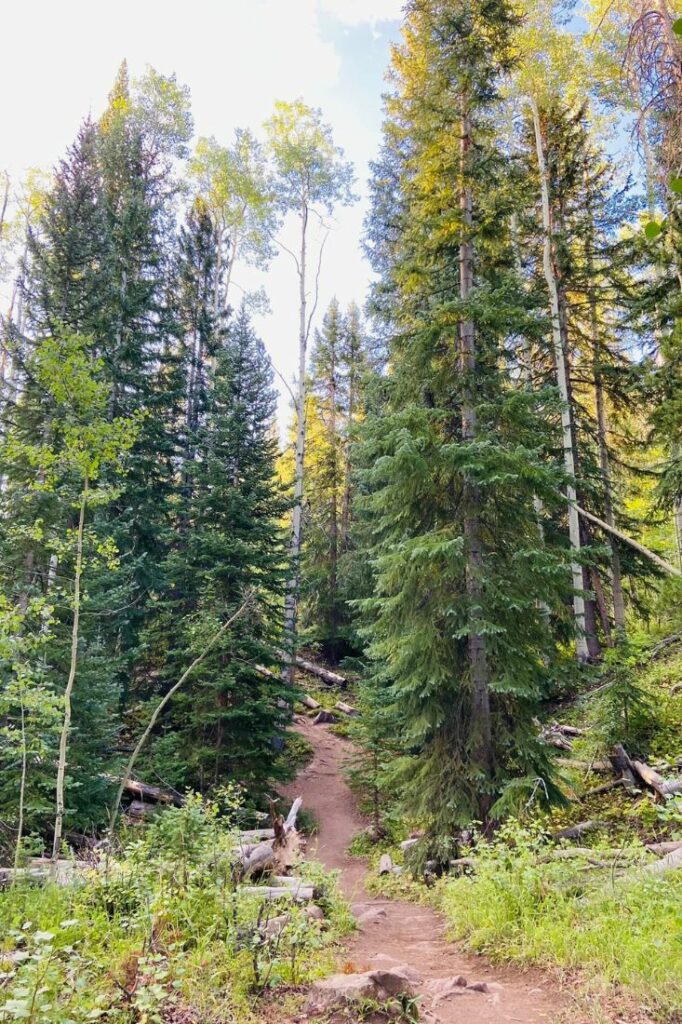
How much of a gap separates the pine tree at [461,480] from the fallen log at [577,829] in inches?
41.2

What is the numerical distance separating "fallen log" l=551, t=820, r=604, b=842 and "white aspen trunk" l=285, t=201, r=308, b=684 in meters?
7.06

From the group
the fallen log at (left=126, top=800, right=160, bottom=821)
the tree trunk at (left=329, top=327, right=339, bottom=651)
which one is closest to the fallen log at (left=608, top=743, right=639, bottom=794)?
the fallen log at (left=126, top=800, right=160, bottom=821)

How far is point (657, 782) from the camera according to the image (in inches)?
299

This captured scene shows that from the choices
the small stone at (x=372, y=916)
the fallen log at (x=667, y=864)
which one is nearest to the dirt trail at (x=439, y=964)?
the small stone at (x=372, y=916)

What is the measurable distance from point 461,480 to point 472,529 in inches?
A: 31.4

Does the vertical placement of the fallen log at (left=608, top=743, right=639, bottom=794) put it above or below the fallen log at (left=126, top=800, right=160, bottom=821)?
above

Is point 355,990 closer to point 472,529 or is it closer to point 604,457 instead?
point 472,529

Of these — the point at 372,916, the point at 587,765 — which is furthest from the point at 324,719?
the point at 372,916

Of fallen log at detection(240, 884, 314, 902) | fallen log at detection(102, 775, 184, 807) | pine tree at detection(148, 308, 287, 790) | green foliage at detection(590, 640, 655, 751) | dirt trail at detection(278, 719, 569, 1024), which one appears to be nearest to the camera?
dirt trail at detection(278, 719, 569, 1024)

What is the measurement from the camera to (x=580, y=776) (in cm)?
912

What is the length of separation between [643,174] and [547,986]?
18655 millimetres

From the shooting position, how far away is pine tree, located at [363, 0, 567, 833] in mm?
7406

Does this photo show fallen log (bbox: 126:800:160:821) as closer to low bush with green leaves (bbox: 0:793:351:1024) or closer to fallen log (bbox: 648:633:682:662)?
low bush with green leaves (bbox: 0:793:351:1024)

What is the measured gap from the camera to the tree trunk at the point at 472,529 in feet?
24.4
